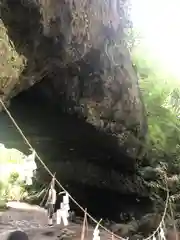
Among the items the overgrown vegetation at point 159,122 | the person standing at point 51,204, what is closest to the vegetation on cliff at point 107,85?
the overgrown vegetation at point 159,122

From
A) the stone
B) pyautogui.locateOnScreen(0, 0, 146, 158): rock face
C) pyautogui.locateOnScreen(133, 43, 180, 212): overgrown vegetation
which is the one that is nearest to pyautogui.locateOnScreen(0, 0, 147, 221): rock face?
pyautogui.locateOnScreen(0, 0, 146, 158): rock face

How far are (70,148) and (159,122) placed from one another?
98cm

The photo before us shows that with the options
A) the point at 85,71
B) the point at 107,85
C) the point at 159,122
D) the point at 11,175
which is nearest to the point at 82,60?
the point at 85,71

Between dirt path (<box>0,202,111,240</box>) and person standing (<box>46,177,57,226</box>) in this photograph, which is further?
person standing (<box>46,177,57,226</box>)

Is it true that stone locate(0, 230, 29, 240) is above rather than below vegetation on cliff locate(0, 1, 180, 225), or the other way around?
below

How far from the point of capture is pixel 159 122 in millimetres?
3961

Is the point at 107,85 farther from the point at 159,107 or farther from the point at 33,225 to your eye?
the point at 33,225

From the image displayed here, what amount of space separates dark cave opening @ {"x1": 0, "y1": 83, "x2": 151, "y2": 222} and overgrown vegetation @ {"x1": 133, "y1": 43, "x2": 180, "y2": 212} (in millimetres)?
251

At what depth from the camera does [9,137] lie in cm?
304

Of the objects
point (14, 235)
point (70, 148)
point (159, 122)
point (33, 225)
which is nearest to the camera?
point (14, 235)

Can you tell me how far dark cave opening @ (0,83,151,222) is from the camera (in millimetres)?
3131

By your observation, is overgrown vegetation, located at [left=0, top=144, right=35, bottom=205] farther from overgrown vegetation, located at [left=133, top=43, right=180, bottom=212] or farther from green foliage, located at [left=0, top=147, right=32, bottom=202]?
overgrown vegetation, located at [left=133, top=43, right=180, bottom=212]

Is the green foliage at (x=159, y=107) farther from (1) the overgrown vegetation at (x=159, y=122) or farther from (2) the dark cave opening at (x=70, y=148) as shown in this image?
(2) the dark cave opening at (x=70, y=148)

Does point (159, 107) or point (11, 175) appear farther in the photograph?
point (159, 107)
